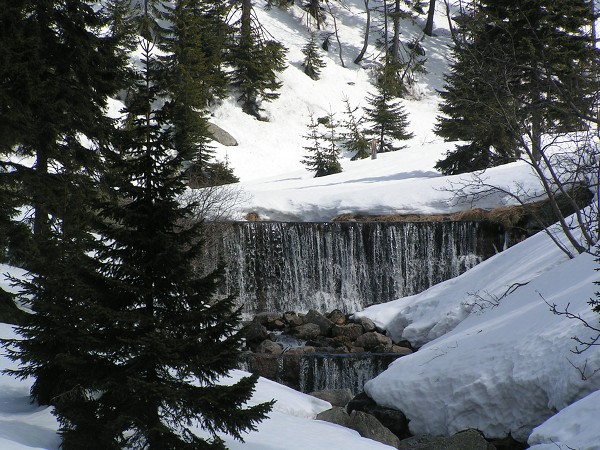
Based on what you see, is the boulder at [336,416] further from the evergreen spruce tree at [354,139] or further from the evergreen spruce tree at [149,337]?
the evergreen spruce tree at [354,139]

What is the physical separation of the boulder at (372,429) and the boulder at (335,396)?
→ 2.33 m

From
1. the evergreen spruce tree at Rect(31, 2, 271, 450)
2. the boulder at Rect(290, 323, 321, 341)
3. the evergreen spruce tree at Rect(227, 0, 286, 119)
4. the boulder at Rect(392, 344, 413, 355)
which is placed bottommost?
the boulder at Rect(392, 344, 413, 355)

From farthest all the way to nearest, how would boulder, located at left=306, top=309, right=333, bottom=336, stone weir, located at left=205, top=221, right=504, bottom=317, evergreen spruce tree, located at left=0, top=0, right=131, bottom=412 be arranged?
stone weir, located at left=205, top=221, right=504, bottom=317, boulder, located at left=306, top=309, right=333, bottom=336, evergreen spruce tree, located at left=0, top=0, right=131, bottom=412

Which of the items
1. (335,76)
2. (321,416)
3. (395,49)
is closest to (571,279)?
(321,416)

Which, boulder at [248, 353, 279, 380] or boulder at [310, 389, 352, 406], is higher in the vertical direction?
boulder at [248, 353, 279, 380]

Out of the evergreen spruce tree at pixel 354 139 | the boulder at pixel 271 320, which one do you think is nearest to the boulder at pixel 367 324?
the boulder at pixel 271 320

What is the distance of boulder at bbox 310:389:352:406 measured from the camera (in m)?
11.5

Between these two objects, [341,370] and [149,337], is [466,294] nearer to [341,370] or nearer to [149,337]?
[341,370]

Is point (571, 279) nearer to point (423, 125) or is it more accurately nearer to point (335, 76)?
point (423, 125)

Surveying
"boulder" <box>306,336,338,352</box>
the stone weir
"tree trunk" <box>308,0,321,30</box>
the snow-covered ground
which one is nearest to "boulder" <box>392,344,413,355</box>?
the snow-covered ground

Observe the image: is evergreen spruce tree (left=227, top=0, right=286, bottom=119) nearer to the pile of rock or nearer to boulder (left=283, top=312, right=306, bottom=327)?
boulder (left=283, top=312, right=306, bottom=327)

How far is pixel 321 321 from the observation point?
1636 centimetres

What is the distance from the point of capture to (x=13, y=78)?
9438 mm

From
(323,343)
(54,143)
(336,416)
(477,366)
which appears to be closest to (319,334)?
(323,343)
